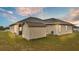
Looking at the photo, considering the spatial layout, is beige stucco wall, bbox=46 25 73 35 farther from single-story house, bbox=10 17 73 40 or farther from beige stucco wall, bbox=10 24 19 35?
beige stucco wall, bbox=10 24 19 35

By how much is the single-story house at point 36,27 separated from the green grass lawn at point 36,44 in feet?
0.19

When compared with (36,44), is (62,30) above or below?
above

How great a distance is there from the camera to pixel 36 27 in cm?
236

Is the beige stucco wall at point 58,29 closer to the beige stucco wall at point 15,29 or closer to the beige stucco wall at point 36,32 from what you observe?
the beige stucco wall at point 36,32

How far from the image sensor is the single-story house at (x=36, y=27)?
2.35 metres

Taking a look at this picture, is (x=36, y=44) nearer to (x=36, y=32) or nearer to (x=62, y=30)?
(x=36, y=32)

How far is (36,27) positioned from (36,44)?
20cm

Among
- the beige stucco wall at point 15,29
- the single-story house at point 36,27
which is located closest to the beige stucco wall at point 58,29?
the single-story house at point 36,27

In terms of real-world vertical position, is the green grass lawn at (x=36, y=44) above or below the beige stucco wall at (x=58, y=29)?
below

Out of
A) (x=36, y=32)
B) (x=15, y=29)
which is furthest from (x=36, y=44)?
(x=15, y=29)

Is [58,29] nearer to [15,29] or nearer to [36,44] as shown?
[36,44]

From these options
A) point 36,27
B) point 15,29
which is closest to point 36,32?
point 36,27
